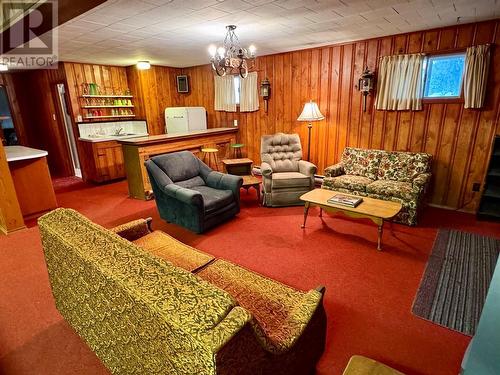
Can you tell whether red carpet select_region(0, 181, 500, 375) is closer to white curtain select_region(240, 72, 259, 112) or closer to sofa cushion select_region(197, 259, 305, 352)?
sofa cushion select_region(197, 259, 305, 352)

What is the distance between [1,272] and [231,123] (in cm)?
462

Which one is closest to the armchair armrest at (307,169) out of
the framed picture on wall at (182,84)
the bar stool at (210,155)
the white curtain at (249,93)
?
the bar stool at (210,155)

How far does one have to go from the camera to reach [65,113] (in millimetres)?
5938

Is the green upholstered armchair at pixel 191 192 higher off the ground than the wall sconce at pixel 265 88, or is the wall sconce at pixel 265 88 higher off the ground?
the wall sconce at pixel 265 88

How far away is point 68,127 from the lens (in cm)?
605

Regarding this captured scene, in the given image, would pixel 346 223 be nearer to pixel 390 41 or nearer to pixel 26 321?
pixel 390 41

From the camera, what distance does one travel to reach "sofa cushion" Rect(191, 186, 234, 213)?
336 centimetres

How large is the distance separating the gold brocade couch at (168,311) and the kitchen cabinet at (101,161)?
4.07 meters

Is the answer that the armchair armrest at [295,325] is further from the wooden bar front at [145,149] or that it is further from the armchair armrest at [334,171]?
the wooden bar front at [145,149]

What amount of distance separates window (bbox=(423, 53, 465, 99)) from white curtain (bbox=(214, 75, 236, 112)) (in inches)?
138

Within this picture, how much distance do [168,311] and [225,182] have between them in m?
2.92

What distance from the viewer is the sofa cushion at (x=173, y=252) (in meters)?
2.02

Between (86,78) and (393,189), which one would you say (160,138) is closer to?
(86,78)

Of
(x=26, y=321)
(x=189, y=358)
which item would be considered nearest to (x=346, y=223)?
(x=189, y=358)
